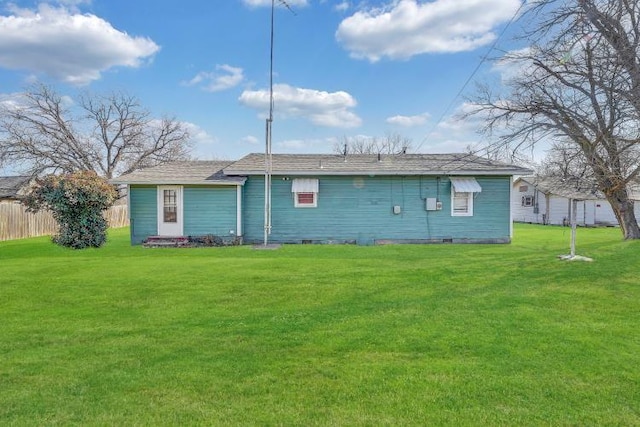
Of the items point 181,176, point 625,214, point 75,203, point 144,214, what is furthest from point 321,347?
point 625,214

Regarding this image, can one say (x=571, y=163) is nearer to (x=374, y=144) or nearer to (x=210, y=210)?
(x=210, y=210)

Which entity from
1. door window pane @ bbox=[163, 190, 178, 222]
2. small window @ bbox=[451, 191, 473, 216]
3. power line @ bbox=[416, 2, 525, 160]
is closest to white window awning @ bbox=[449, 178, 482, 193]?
small window @ bbox=[451, 191, 473, 216]

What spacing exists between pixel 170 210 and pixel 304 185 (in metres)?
4.90

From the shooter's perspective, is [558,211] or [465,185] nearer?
[465,185]

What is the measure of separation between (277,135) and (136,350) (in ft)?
36.0

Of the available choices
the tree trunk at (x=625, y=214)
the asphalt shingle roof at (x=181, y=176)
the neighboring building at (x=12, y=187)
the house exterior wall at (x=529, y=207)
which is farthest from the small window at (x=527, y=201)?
the neighboring building at (x=12, y=187)

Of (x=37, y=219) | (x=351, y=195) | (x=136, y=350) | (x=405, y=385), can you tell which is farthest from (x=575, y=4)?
(x=37, y=219)

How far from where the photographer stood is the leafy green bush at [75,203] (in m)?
13.4

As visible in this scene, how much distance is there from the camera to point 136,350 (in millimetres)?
4273

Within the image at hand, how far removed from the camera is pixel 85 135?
30.3 m

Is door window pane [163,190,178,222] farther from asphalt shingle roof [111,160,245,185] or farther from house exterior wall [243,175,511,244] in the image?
house exterior wall [243,175,511,244]

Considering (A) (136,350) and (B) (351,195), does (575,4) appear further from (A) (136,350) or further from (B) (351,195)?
(A) (136,350)

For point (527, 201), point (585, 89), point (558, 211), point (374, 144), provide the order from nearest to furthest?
point (585, 89)
point (558, 211)
point (527, 201)
point (374, 144)

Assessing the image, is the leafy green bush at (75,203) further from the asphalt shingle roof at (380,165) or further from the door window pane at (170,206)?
the asphalt shingle roof at (380,165)
